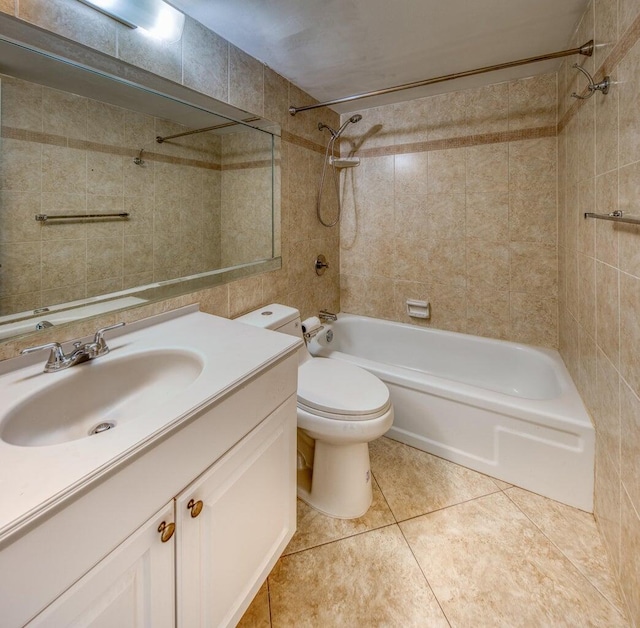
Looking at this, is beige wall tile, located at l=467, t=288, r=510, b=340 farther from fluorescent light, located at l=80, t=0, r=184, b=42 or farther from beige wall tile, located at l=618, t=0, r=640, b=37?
fluorescent light, located at l=80, t=0, r=184, b=42

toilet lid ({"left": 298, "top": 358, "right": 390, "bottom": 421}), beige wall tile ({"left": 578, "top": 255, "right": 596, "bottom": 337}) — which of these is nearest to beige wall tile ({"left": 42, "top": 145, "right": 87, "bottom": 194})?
toilet lid ({"left": 298, "top": 358, "right": 390, "bottom": 421})

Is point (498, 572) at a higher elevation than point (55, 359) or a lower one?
lower

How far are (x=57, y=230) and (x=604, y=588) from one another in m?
2.15

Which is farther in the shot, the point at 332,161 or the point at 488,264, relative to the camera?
the point at 332,161

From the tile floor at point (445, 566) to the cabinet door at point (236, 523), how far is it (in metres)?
0.20

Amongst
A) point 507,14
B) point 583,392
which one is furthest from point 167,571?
point 507,14

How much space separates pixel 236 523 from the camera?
0.90 metres

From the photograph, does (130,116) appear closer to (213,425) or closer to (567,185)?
(213,425)

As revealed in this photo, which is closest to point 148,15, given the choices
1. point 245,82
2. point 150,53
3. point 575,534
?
point 150,53

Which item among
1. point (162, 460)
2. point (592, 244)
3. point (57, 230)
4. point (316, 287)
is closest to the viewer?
point (162, 460)

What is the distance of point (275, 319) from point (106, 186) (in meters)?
0.84

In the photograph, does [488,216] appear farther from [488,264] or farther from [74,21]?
[74,21]

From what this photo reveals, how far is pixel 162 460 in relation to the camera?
25.9 inches

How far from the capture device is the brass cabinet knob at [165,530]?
670mm
